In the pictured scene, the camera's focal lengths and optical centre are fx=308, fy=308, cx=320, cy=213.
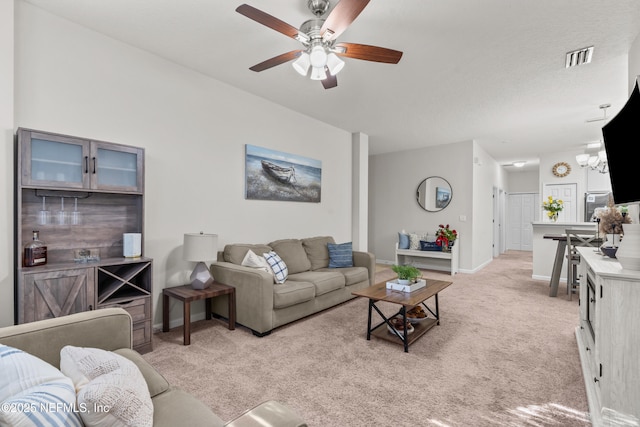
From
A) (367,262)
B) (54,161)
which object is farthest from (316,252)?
(54,161)

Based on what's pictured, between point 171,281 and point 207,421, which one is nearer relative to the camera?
point 207,421

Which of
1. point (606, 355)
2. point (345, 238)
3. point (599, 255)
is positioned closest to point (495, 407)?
point (606, 355)

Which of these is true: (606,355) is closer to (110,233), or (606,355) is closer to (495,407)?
(495,407)

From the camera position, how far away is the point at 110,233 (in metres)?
2.74

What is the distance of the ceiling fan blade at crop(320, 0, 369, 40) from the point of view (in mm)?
1770

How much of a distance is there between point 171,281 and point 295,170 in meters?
2.28

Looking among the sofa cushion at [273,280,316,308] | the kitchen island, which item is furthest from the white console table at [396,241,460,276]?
the sofa cushion at [273,280,316,308]

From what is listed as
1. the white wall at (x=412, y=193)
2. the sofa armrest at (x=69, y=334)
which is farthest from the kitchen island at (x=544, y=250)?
the sofa armrest at (x=69, y=334)

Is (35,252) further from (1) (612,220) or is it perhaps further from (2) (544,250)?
(2) (544,250)

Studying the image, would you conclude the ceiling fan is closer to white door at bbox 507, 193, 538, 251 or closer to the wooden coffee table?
the wooden coffee table

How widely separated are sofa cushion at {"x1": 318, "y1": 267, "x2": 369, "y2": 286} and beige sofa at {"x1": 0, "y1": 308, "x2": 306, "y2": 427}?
110 inches

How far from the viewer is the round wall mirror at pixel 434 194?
6531mm

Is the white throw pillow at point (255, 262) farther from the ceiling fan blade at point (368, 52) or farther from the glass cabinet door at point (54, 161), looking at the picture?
the ceiling fan blade at point (368, 52)

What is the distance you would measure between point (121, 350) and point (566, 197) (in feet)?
29.4
